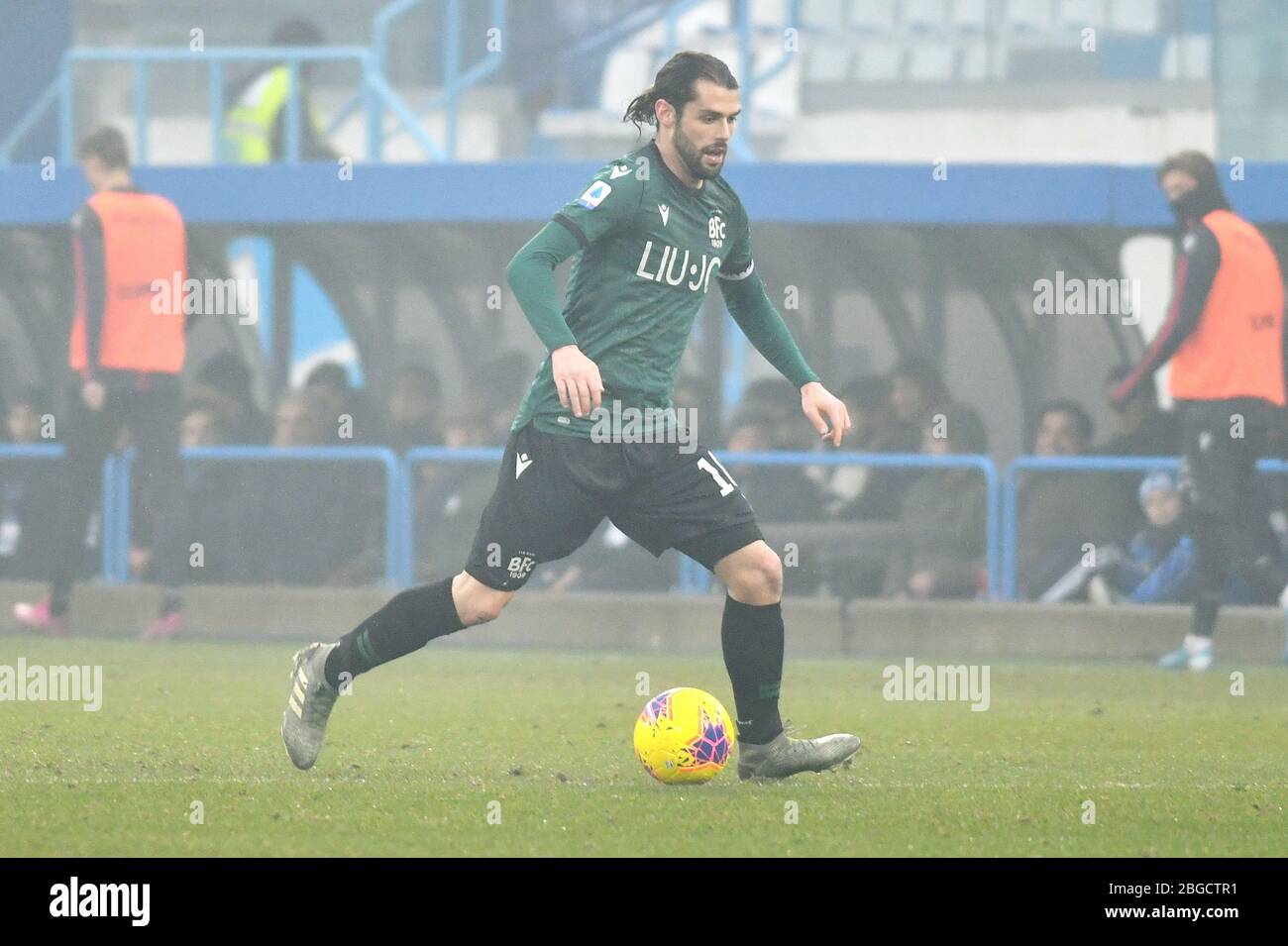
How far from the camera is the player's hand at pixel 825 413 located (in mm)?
6348

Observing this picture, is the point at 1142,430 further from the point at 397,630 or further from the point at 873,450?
the point at 397,630

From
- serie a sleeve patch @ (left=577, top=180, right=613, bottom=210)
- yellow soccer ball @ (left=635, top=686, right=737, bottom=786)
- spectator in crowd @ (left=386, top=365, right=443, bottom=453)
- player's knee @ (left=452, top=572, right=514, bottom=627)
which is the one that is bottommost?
yellow soccer ball @ (left=635, top=686, right=737, bottom=786)

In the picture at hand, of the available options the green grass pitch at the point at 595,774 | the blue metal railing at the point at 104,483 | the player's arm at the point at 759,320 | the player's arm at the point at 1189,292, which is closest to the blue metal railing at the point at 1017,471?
the player's arm at the point at 1189,292

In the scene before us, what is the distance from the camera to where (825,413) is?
6.45 metres

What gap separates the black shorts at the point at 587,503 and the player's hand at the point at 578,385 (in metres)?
0.48

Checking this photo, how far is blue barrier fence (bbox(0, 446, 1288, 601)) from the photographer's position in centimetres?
1158

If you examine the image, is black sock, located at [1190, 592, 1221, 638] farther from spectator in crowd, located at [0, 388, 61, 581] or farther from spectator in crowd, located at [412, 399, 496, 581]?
spectator in crowd, located at [0, 388, 61, 581]

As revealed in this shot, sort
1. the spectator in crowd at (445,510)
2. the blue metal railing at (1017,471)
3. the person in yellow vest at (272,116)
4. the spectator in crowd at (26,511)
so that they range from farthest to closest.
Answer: the person in yellow vest at (272,116), the spectator in crowd at (26,511), the spectator in crowd at (445,510), the blue metal railing at (1017,471)

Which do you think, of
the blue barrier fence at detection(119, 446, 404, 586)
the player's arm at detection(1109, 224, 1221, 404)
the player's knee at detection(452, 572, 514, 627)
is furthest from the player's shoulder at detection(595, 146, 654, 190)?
the blue barrier fence at detection(119, 446, 404, 586)

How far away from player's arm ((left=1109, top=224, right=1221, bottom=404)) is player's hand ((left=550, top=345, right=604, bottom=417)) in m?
5.29

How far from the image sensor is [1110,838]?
544 centimetres

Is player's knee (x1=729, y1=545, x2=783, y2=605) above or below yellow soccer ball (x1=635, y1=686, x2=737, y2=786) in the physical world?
above

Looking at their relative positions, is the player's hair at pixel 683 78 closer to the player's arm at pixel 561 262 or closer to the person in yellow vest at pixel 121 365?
the player's arm at pixel 561 262

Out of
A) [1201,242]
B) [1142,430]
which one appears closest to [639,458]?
[1201,242]
